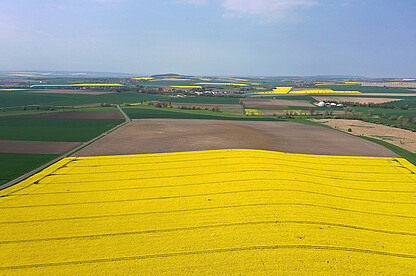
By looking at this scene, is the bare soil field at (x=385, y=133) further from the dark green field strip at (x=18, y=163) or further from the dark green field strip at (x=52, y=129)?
the dark green field strip at (x=52, y=129)

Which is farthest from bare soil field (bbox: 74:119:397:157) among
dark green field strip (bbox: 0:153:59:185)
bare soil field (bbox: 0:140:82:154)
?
dark green field strip (bbox: 0:153:59:185)

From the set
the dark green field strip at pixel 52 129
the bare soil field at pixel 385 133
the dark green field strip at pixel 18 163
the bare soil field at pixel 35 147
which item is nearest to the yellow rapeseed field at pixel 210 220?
the dark green field strip at pixel 18 163

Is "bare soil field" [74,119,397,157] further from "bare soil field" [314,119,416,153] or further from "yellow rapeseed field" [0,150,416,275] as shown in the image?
"yellow rapeseed field" [0,150,416,275]

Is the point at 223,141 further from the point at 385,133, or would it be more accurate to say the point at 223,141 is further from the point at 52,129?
the point at 385,133

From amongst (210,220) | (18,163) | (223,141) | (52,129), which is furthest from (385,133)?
(52,129)

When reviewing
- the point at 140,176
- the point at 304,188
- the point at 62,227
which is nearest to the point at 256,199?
the point at 304,188

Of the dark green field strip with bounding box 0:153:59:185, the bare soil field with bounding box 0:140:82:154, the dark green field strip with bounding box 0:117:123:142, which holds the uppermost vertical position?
the dark green field strip with bounding box 0:117:123:142
